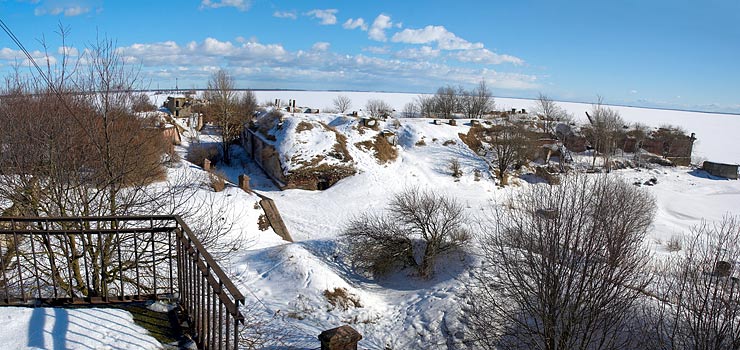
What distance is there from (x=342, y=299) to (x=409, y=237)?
217 inches

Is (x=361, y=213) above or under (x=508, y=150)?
under

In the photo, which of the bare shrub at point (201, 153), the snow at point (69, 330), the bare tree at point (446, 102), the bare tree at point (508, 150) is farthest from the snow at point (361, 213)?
the bare tree at point (446, 102)

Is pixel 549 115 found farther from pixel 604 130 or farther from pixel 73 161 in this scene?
pixel 73 161

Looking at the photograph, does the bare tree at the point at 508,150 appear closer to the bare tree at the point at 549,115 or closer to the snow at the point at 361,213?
the snow at the point at 361,213

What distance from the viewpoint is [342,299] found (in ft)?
47.8

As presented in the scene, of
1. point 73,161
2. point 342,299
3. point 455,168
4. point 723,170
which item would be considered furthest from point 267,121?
point 723,170

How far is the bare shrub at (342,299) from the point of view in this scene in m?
14.2

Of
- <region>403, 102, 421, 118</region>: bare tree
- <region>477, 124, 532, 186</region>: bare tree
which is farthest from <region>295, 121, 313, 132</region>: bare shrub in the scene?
<region>403, 102, 421, 118</region>: bare tree

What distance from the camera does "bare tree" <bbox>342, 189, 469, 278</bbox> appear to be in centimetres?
1817

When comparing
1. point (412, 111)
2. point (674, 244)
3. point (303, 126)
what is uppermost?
point (412, 111)

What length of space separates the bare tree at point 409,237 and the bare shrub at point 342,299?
3.21 metres

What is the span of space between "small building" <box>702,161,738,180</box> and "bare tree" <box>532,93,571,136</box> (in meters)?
14.0

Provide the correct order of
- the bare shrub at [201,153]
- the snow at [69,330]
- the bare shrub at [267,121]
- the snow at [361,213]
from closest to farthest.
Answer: the snow at [69,330] → the snow at [361,213] → the bare shrub at [201,153] → the bare shrub at [267,121]

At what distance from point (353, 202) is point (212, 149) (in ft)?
51.2
